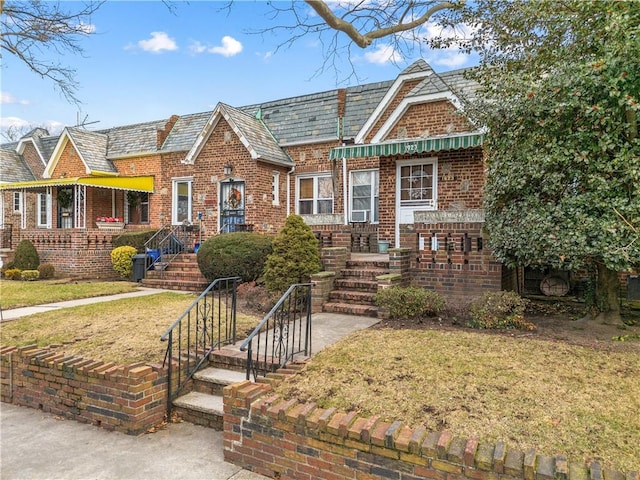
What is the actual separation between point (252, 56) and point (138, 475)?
890 centimetres

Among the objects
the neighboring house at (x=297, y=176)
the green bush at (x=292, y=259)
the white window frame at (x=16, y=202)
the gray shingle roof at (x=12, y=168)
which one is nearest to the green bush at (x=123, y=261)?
the neighboring house at (x=297, y=176)

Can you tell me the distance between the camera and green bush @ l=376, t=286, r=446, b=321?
6797 mm

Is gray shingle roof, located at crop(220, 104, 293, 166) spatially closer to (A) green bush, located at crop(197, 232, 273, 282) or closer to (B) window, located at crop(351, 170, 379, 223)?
(B) window, located at crop(351, 170, 379, 223)

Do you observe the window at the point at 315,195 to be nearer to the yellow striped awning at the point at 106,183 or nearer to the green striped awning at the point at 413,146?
the green striped awning at the point at 413,146

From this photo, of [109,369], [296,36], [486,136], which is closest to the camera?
[109,369]

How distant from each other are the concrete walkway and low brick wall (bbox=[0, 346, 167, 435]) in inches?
5.1

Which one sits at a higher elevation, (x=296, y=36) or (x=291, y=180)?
(x=296, y=36)

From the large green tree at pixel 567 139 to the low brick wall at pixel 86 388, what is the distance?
5.37m

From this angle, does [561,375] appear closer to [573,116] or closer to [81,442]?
[573,116]

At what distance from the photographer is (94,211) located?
18969 mm

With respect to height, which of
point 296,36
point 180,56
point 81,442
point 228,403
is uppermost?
point 180,56

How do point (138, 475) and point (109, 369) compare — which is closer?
point (138, 475)

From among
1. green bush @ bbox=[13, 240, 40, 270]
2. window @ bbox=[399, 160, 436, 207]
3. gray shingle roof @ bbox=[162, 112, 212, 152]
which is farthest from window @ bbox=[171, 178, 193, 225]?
window @ bbox=[399, 160, 436, 207]

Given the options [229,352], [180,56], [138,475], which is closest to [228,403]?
[138,475]
